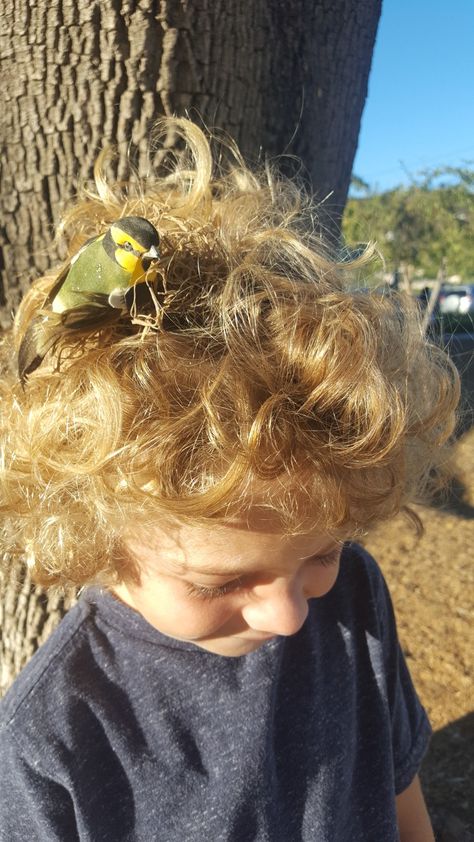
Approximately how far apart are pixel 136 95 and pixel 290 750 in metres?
1.54

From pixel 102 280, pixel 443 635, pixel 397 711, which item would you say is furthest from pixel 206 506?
pixel 443 635

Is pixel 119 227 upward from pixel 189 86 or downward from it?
downward

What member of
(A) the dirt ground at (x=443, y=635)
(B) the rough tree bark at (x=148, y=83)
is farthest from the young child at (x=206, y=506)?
(A) the dirt ground at (x=443, y=635)

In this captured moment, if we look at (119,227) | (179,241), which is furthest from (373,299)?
(119,227)

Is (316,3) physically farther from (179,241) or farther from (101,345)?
(101,345)

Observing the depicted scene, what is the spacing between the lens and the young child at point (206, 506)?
96 cm

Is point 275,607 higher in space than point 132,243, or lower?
lower

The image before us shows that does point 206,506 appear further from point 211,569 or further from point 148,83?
point 148,83

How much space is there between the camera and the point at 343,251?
1363mm

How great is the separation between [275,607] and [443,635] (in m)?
2.50

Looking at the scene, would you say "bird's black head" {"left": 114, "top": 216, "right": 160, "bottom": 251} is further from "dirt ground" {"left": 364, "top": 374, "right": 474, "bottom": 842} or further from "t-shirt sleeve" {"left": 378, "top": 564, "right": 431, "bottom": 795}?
"t-shirt sleeve" {"left": 378, "top": 564, "right": 431, "bottom": 795}

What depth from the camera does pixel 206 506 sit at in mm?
955

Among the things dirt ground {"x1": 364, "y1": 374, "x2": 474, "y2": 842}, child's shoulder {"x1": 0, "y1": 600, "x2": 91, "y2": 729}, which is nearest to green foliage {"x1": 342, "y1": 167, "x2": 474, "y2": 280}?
dirt ground {"x1": 364, "y1": 374, "x2": 474, "y2": 842}

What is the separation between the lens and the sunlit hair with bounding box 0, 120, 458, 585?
0.95 metres
